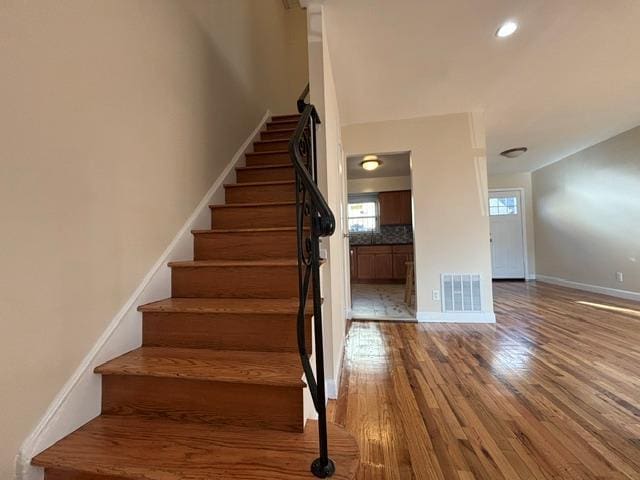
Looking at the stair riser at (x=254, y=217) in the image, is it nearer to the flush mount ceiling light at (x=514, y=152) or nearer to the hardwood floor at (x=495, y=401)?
the hardwood floor at (x=495, y=401)

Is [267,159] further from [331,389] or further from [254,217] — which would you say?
[331,389]

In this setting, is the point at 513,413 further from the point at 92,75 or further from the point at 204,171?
the point at 92,75

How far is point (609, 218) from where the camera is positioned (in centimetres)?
449

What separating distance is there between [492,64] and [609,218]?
3.75 m

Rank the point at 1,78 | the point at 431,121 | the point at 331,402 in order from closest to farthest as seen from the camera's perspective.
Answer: the point at 1,78, the point at 331,402, the point at 431,121

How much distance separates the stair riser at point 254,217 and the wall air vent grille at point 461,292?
2.21 metres

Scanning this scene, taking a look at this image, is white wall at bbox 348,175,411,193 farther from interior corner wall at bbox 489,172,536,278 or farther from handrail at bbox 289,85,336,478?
handrail at bbox 289,85,336,478

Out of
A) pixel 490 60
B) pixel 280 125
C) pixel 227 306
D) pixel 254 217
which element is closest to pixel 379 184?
pixel 280 125

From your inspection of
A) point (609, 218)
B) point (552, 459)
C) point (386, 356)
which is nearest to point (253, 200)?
point (386, 356)

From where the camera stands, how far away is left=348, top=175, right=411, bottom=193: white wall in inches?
264

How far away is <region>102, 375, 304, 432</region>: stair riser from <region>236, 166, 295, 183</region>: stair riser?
1.80m

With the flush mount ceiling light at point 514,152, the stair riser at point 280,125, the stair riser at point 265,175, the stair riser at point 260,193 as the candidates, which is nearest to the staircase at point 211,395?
the stair riser at point 260,193

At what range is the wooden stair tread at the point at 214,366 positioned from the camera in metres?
1.03

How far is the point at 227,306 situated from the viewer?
1.33 metres
